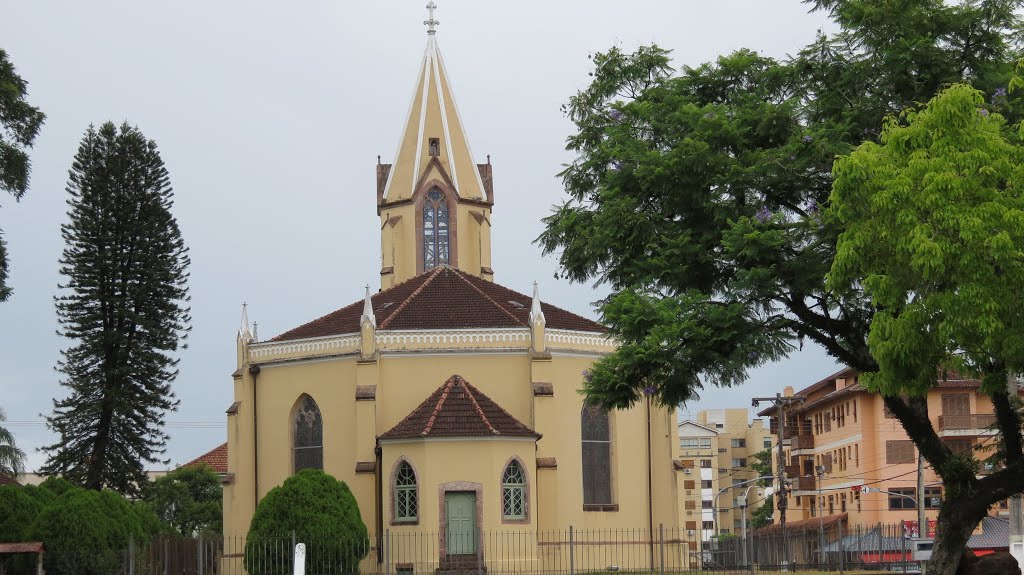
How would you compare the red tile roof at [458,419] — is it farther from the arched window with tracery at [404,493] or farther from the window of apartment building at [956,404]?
the window of apartment building at [956,404]

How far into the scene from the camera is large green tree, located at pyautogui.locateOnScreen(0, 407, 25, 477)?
43.8m

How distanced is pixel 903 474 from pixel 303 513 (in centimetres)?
3800

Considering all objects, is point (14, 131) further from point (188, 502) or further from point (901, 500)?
point (901, 500)

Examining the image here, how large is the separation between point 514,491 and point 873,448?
107 feet

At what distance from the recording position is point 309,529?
107 ft

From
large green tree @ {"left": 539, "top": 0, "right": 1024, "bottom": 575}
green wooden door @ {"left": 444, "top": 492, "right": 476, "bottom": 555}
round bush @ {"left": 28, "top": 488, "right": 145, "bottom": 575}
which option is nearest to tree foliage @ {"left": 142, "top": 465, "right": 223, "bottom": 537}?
green wooden door @ {"left": 444, "top": 492, "right": 476, "bottom": 555}

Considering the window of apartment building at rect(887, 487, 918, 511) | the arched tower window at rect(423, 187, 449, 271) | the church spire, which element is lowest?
the window of apartment building at rect(887, 487, 918, 511)

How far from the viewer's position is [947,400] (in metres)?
63.0

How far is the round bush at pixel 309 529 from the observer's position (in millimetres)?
32219

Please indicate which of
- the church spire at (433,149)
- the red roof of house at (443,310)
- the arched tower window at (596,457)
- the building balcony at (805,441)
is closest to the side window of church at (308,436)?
the red roof of house at (443,310)

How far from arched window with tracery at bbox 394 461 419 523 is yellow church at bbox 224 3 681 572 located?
37 mm

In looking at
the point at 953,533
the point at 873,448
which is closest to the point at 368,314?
the point at 953,533

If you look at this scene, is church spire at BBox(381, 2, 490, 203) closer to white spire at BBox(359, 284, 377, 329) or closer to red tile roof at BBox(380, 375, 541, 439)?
white spire at BBox(359, 284, 377, 329)

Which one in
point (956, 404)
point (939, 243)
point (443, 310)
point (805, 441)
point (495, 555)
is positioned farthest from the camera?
point (805, 441)
